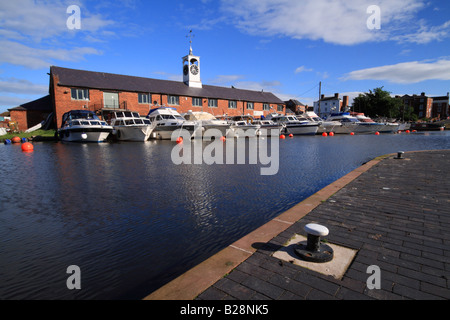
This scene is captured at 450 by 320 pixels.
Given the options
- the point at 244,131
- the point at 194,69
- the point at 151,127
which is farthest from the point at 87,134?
the point at 194,69

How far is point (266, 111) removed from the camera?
173ft

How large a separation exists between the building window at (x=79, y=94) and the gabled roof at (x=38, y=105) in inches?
333

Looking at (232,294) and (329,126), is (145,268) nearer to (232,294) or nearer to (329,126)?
(232,294)

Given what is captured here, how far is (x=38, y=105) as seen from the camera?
37406mm

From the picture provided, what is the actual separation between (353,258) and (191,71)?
148ft

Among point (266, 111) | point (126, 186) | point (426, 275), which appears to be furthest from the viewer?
point (266, 111)

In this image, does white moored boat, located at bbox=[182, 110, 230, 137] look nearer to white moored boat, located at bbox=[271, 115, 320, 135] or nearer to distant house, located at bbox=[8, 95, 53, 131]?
white moored boat, located at bbox=[271, 115, 320, 135]

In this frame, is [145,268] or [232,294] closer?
[232,294]

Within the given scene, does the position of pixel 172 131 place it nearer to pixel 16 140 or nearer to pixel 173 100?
pixel 173 100

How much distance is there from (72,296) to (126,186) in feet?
16.0

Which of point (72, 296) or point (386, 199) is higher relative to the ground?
point (386, 199)

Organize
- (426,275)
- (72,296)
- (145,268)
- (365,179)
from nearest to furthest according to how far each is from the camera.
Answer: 1. (426,275)
2. (72,296)
3. (145,268)
4. (365,179)

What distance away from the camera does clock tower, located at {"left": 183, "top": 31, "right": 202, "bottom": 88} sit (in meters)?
43.9
